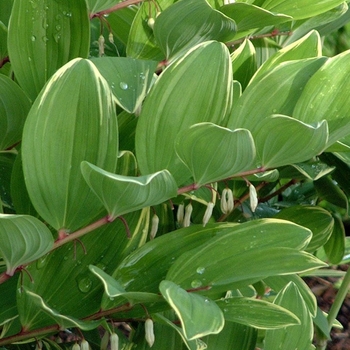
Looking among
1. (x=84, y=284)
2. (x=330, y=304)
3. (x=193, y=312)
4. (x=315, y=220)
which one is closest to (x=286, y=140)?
(x=193, y=312)

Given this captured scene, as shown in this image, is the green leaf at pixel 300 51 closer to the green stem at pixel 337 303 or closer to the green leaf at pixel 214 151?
the green leaf at pixel 214 151

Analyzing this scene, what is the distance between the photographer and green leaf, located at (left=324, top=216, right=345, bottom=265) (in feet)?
3.23

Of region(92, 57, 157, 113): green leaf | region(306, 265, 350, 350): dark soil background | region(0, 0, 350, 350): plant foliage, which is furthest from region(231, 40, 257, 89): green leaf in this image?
region(306, 265, 350, 350): dark soil background

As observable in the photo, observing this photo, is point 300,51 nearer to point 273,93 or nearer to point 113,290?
point 273,93

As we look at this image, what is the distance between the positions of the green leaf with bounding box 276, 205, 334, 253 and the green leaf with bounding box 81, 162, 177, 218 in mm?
415

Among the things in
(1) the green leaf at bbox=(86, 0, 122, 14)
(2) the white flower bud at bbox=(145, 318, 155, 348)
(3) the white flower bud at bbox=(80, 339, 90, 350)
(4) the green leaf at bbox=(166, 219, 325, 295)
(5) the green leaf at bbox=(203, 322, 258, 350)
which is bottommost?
(5) the green leaf at bbox=(203, 322, 258, 350)

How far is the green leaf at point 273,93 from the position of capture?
1.84ft

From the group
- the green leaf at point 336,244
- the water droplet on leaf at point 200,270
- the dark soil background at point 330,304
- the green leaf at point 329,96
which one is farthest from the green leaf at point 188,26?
the dark soil background at point 330,304

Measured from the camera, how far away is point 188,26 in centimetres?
64

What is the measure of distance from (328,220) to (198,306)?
0.44m

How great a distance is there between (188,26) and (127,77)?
101mm

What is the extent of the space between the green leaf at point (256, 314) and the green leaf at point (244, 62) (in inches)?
9.7

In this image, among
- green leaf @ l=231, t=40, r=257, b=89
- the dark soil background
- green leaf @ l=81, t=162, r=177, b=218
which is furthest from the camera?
the dark soil background

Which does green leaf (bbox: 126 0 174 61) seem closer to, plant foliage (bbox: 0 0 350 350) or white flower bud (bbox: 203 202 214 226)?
plant foliage (bbox: 0 0 350 350)
